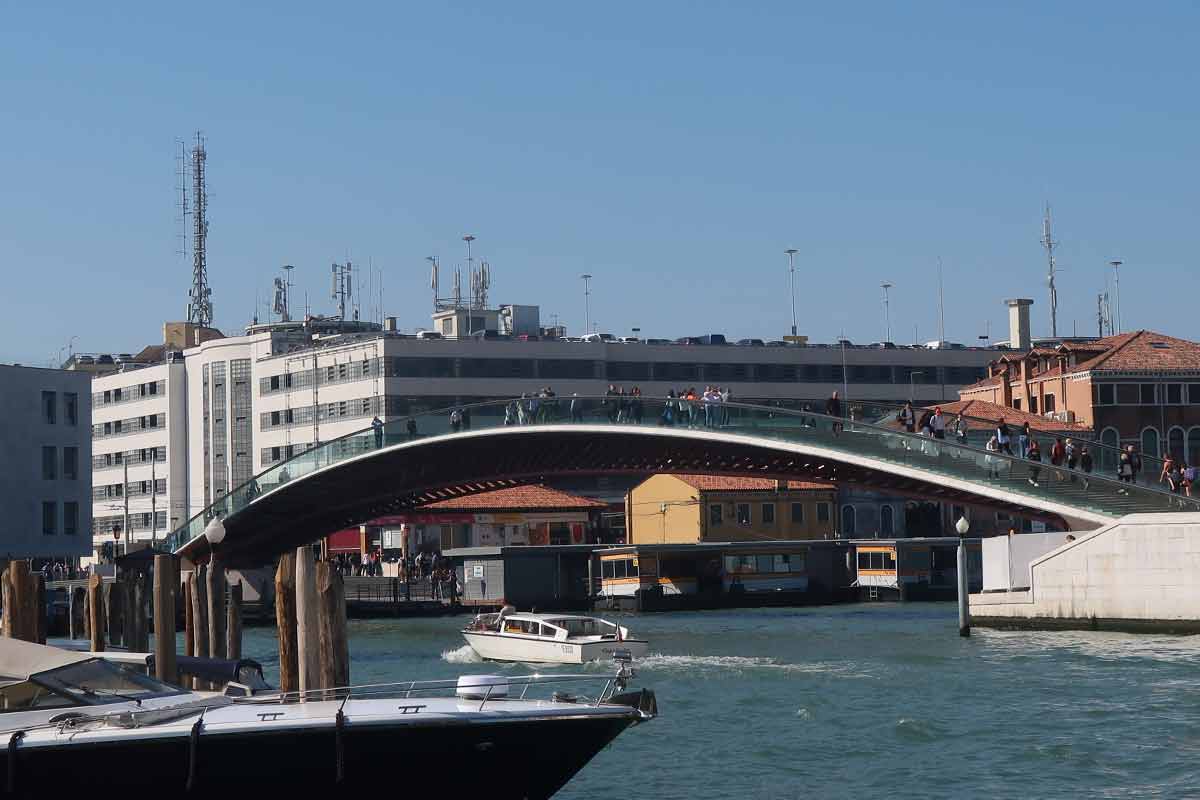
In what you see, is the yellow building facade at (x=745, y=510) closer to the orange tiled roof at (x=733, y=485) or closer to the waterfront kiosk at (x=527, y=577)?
the orange tiled roof at (x=733, y=485)

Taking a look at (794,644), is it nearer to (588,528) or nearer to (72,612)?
(72,612)

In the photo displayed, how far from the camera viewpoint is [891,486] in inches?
1729

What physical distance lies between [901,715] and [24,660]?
44.0 feet

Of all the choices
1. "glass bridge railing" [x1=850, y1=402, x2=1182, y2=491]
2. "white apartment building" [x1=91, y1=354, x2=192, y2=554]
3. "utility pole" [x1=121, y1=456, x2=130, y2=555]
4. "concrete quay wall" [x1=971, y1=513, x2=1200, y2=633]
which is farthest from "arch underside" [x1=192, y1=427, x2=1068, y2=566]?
"white apartment building" [x1=91, y1=354, x2=192, y2=554]

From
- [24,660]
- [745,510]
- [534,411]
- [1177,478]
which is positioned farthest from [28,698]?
[745,510]

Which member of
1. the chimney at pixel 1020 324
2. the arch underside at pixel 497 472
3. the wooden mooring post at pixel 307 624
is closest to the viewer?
the wooden mooring post at pixel 307 624

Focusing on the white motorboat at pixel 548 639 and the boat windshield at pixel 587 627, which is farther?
the boat windshield at pixel 587 627

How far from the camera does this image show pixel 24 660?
16656mm

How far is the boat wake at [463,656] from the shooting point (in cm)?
3922

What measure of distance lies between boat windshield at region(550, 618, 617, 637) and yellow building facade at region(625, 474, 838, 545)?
30885 mm

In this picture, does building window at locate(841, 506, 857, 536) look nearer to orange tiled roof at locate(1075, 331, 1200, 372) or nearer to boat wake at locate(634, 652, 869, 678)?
orange tiled roof at locate(1075, 331, 1200, 372)

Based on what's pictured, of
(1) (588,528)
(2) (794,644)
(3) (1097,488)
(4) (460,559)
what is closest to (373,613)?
(4) (460,559)

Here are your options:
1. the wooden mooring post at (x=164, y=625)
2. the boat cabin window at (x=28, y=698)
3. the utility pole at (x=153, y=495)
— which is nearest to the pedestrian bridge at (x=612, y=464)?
the wooden mooring post at (x=164, y=625)

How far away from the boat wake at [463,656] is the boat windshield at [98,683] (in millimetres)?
22171
